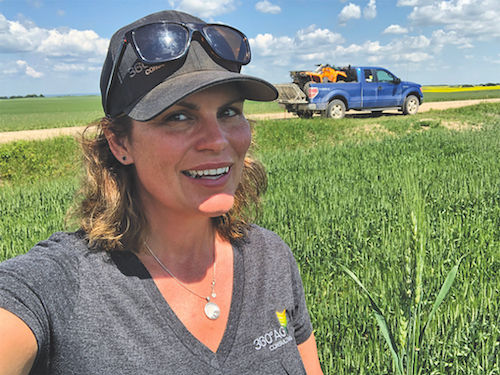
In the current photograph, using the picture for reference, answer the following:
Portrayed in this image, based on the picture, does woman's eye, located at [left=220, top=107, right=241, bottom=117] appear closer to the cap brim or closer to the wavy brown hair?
the cap brim

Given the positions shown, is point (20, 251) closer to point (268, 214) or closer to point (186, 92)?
point (268, 214)

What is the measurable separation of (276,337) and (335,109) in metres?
16.8

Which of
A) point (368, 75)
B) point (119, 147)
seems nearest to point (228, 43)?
point (119, 147)

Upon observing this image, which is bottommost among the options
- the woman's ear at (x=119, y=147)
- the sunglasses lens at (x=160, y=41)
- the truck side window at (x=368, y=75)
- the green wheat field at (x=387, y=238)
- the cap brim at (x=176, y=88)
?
the green wheat field at (x=387, y=238)

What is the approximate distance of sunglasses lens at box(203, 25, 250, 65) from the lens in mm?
1368

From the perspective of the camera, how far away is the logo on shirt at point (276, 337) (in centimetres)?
135

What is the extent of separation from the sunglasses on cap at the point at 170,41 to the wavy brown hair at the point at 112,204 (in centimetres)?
18

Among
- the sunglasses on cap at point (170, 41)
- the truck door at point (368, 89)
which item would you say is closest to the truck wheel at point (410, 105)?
the truck door at point (368, 89)

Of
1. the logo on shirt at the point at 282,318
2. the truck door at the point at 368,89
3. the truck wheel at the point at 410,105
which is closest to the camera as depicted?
the logo on shirt at the point at 282,318

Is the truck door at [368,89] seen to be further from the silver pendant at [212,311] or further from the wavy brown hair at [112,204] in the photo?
the silver pendant at [212,311]

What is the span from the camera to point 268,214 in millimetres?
5207

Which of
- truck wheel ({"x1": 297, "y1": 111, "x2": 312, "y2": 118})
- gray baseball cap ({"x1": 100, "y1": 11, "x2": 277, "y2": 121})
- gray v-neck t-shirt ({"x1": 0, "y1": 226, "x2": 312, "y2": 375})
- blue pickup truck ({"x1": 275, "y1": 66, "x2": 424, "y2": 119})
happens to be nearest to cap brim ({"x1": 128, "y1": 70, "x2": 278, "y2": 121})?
gray baseball cap ({"x1": 100, "y1": 11, "x2": 277, "y2": 121})

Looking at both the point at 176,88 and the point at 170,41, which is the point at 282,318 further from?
the point at 170,41

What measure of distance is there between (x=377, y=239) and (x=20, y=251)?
3296 mm
